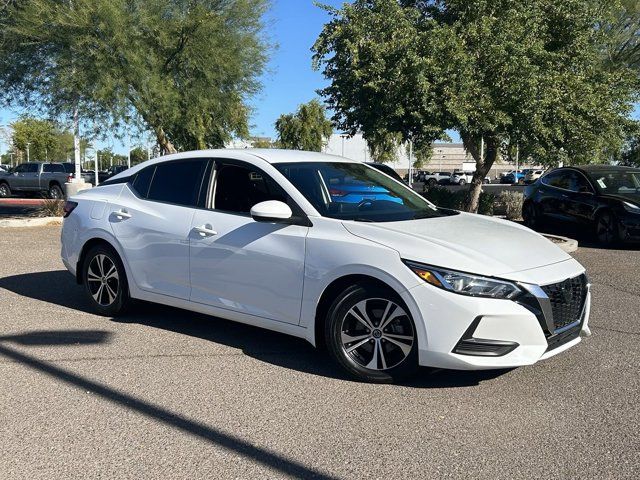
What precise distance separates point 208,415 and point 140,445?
0.53 m

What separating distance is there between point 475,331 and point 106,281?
12.7 ft

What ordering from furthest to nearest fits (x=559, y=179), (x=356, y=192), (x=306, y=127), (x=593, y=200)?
(x=306, y=127) < (x=559, y=179) < (x=593, y=200) < (x=356, y=192)

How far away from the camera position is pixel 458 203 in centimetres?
1599

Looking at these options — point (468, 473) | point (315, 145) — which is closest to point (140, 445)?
point (468, 473)

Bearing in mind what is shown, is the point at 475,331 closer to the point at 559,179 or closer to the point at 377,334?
the point at 377,334

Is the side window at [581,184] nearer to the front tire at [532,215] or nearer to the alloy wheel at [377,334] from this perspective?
the front tire at [532,215]

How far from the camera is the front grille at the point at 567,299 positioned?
4418 mm

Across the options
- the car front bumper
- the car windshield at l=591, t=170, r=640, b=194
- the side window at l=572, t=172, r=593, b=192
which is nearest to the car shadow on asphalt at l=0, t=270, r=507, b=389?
the car front bumper

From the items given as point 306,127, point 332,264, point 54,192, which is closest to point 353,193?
point 332,264

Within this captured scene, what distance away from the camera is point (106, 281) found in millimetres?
6469

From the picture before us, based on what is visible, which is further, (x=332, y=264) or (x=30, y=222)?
(x=30, y=222)

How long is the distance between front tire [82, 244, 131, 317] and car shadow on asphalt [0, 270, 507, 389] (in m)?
0.18

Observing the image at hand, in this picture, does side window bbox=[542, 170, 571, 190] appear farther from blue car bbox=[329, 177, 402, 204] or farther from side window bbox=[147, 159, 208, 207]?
side window bbox=[147, 159, 208, 207]

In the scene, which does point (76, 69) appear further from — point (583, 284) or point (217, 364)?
point (583, 284)
